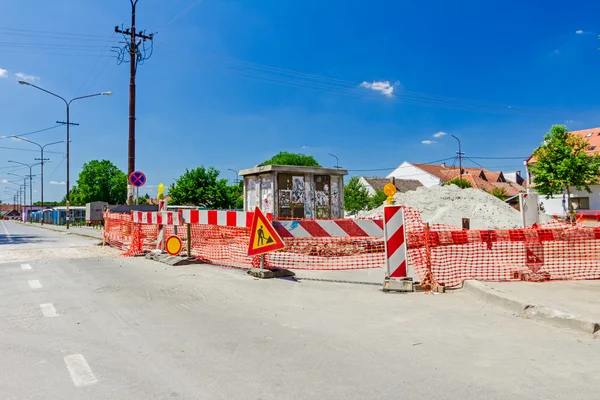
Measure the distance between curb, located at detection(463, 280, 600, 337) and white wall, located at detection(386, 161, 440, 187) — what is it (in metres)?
71.4

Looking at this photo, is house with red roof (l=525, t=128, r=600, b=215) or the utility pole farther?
house with red roof (l=525, t=128, r=600, b=215)

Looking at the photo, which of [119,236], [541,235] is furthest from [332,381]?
[119,236]

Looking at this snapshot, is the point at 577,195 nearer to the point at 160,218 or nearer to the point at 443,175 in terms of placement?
the point at 443,175

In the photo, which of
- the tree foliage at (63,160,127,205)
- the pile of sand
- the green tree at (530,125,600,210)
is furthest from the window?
the tree foliage at (63,160,127,205)

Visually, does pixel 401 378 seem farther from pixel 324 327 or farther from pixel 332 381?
pixel 324 327

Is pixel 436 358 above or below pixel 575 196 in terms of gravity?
below

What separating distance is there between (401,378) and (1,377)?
3291 mm

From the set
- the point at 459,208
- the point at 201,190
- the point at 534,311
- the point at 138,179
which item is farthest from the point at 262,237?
the point at 201,190

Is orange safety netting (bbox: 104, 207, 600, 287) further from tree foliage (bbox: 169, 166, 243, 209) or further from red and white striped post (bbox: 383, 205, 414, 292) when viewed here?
tree foliage (bbox: 169, 166, 243, 209)

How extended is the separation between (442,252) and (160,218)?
7741 millimetres

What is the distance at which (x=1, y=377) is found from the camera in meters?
3.46

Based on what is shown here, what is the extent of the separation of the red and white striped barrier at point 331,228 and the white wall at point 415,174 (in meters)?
69.7

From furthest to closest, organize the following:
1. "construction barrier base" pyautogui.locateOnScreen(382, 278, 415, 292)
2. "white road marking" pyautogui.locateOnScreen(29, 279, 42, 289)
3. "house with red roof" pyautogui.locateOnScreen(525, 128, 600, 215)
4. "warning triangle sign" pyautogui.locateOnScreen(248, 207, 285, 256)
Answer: "house with red roof" pyautogui.locateOnScreen(525, 128, 600, 215)
"warning triangle sign" pyautogui.locateOnScreen(248, 207, 285, 256)
"white road marking" pyautogui.locateOnScreen(29, 279, 42, 289)
"construction barrier base" pyautogui.locateOnScreen(382, 278, 415, 292)

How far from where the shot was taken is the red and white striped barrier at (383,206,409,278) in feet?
23.2
